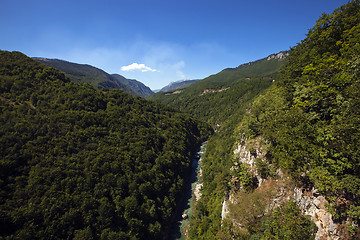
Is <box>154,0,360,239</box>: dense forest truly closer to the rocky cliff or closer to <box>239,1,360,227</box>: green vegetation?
<box>239,1,360,227</box>: green vegetation

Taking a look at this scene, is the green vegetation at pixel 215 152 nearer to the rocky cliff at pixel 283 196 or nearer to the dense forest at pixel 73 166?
the rocky cliff at pixel 283 196

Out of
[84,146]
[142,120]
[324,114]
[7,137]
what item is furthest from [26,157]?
[324,114]

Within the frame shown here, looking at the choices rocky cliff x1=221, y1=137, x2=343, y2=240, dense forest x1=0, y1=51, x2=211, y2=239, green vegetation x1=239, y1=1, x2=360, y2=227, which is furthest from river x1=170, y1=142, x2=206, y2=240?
green vegetation x1=239, y1=1, x2=360, y2=227

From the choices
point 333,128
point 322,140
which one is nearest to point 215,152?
point 322,140

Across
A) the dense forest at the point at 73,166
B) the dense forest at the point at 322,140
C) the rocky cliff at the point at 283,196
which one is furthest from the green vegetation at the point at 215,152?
the dense forest at the point at 73,166

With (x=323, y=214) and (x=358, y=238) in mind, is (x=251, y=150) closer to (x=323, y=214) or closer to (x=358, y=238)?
(x=323, y=214)

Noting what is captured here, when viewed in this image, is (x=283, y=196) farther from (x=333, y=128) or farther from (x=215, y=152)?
(x=215, y=152)
